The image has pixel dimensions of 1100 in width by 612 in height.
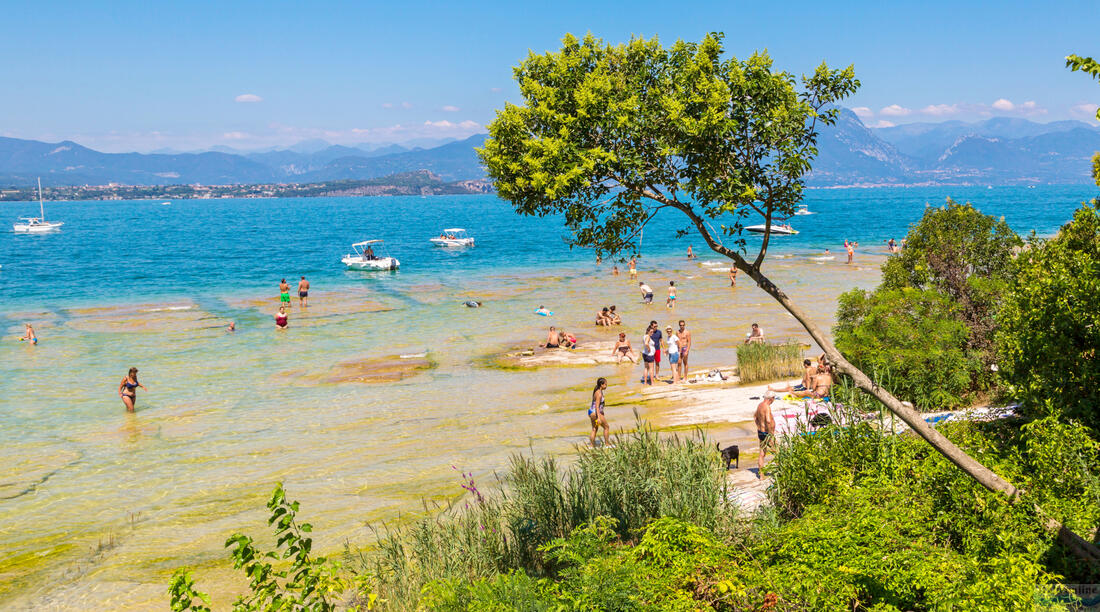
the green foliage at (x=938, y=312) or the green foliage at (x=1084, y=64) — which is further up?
the green foliage at (x=1084, y=64)

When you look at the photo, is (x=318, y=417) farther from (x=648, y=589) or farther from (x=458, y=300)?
(x=458, y=300)

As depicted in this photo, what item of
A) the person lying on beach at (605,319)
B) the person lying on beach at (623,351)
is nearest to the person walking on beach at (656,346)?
the person lying on beach at (623,351)

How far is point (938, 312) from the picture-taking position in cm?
1648

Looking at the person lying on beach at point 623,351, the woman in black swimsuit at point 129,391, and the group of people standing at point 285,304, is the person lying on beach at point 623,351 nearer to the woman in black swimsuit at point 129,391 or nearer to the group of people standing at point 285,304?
the woman in black swimsuit at point 129,391

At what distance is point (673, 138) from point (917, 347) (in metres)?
9.76

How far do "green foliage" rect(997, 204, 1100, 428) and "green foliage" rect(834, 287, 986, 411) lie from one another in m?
3.49

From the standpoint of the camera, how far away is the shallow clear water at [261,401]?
13.1 m

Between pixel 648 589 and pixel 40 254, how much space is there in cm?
9960

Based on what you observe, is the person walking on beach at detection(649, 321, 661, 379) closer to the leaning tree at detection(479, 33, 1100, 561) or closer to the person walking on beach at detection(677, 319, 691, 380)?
the person walking on beach at detection(677, 319, 691, 380)

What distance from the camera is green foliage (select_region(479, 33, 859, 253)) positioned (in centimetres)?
817

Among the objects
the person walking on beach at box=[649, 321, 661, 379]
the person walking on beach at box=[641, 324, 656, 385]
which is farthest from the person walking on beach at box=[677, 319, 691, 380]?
the person walking on beach at box=[641, 324, 656, 385]

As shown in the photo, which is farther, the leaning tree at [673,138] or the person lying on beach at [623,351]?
the person lying on beach at [623,351]

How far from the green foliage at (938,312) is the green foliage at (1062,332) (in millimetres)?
3357

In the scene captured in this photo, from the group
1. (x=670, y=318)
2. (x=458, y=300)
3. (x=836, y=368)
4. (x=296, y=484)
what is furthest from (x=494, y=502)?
(x=458, y=300)
